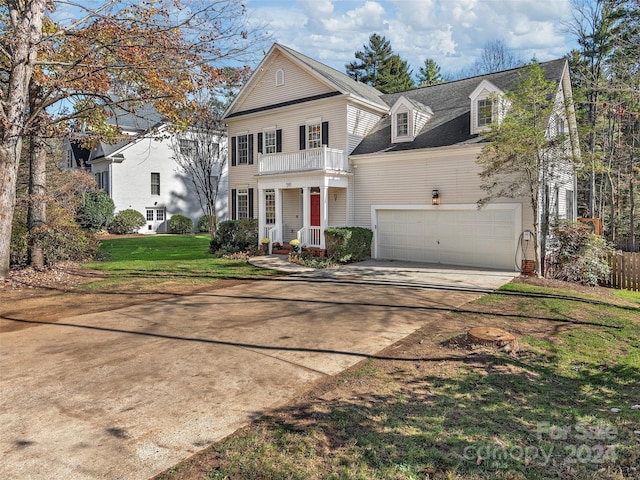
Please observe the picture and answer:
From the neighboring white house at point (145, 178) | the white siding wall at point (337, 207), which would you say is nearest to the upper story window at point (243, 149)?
the white siding wall at point (337, 207)

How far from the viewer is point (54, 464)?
3180 millimetres

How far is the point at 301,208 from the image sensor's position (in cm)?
1891

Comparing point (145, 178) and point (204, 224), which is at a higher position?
point (145, 178)

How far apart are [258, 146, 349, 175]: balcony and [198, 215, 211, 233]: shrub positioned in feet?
50.6

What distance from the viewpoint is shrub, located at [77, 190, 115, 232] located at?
2733cm

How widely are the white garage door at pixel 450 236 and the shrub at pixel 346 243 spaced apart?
3.57ft

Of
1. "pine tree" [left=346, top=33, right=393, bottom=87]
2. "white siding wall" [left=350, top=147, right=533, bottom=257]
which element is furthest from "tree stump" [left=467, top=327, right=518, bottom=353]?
"pine tree" [left=346, top=33, right=393, bottom=87]

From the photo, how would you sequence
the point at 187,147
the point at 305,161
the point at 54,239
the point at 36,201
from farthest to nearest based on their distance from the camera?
the point at 187,147 < the point at 305,161 < the point at 54,239 < the point at 36,201

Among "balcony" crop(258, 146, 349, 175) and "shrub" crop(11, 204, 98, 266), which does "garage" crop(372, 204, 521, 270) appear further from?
"shrub" crop(11, 204, 98, 266)

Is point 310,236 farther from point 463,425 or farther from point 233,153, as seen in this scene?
point 463,425

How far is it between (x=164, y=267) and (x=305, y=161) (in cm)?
690

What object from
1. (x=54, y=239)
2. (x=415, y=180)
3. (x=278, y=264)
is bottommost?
(x=278, y=264)

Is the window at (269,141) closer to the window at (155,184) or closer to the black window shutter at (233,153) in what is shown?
the black window shutter at (233,153)

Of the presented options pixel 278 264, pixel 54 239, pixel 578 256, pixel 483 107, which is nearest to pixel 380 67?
pixel 483 107
